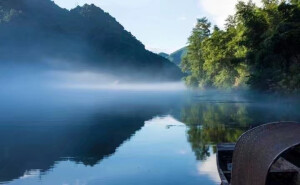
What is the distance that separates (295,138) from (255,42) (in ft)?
224

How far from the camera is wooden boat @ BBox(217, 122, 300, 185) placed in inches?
358

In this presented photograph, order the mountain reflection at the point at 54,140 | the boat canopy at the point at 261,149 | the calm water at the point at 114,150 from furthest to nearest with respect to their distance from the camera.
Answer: the mountain reflection at the point at 54,140 → the calm water at the point at 114,150 → the boat canopy at the point at 261,149

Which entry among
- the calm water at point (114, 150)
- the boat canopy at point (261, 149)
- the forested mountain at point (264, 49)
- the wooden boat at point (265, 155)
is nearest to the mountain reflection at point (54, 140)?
the calm water at point (114, 150)

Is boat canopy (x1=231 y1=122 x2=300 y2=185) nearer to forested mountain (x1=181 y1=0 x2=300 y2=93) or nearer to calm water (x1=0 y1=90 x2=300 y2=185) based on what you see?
calm water (x1=0 y1=90 x2=300 y2=185)

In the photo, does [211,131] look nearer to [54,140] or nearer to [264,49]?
→ [54,140]

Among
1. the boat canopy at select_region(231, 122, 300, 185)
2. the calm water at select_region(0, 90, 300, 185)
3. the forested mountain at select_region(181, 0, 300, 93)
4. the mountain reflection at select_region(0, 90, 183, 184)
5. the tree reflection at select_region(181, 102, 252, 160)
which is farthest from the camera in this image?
the forested mountain at select_region(181, 0, 300, 93)

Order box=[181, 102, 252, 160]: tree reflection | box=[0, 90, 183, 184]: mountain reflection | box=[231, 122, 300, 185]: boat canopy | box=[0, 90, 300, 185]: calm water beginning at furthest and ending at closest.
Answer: box=[181, 102, 252, 160]: tree reflection → box=[0, 90, 183, 184]: mountain reflection → box=[0, 90, 300, 185]: calm water → box=[231, 122, 300, 185]: boat canopy

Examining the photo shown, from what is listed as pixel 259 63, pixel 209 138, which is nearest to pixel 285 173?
pixel 209 138

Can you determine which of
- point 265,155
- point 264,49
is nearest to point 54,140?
point 265,155

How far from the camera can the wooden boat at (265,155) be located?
9094mm

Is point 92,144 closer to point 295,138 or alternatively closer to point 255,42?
point 295,138

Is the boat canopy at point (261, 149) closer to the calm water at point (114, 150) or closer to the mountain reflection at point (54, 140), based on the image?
the calm water at point (114, 150)

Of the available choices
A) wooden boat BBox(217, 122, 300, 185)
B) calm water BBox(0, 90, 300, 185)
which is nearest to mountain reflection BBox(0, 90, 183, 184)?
calm water BBox(0, 90, 300, 185)

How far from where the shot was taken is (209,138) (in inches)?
1238
